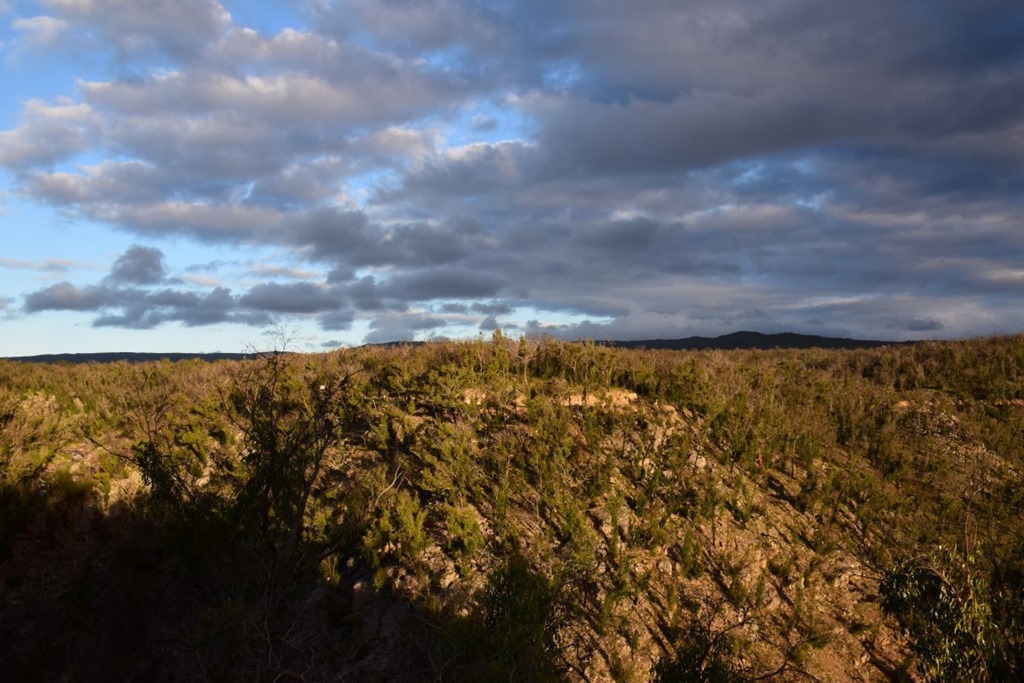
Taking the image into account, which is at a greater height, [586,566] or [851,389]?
[851,389]

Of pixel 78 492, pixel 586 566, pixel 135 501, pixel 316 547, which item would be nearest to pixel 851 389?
pixel 586 566

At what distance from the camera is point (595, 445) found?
43.8 ft

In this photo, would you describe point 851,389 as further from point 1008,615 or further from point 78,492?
point 78,492

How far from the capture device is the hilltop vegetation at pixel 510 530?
937cm

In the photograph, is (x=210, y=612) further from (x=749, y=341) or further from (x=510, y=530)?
(x=749, y=341)

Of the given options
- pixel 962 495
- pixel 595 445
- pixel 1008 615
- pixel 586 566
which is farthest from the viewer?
pixel 595 445

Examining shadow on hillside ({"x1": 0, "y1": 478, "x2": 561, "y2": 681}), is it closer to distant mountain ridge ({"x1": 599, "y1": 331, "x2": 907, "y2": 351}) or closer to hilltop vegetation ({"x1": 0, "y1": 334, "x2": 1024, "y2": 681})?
hilltop vegetation ({"x1": 0, "y1": 334, "x2": 1024, "y2": 681})

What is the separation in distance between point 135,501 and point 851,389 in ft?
65.8

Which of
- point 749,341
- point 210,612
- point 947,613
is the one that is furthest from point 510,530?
point 749,341

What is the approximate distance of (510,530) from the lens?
11.2 metres

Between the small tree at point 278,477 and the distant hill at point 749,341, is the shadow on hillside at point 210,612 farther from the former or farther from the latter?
the distant hill at point 749,341

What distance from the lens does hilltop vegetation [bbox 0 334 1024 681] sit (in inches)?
369

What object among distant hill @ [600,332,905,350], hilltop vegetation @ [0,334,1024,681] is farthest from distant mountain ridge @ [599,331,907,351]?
hilltop vegetation @ [0,334,1024,681]

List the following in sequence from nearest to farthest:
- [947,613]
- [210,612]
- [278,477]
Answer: [947,613] < [210,612] < [278,477]
